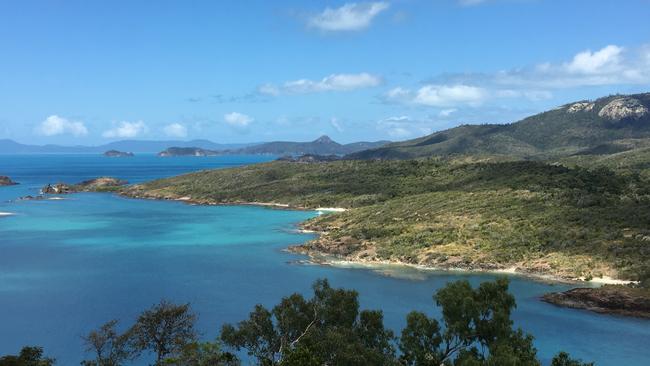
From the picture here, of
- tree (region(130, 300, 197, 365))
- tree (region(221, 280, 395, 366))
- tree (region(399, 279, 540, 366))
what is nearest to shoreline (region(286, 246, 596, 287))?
tree (region(399, 279, 540, 366))

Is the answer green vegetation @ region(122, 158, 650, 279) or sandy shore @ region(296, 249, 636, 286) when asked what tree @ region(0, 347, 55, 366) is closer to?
sandy shore @ region(296, 249, 636, 286)

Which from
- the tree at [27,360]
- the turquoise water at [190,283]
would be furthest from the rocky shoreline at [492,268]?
the tree at [27,360]

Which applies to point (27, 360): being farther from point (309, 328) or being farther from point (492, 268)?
point (492, 268)

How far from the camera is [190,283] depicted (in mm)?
70375

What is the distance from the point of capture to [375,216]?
11112cm

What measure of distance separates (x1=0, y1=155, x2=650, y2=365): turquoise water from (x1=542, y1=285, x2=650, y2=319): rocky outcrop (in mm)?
1873

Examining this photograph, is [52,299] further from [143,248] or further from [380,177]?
[380,177]

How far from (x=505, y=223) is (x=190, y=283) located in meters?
49.6

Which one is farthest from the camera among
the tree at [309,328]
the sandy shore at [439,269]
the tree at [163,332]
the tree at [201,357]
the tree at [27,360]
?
the sandy shore at [439,269]

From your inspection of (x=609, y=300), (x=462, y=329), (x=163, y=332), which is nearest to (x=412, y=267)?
(x=609, y=300)

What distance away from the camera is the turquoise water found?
5094 centimetres

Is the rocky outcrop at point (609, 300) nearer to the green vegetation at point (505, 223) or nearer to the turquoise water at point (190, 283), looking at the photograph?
the turquoise water at point (190, 283)

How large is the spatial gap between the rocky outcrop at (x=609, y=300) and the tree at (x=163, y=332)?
4312cm

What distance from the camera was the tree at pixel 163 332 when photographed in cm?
3312
